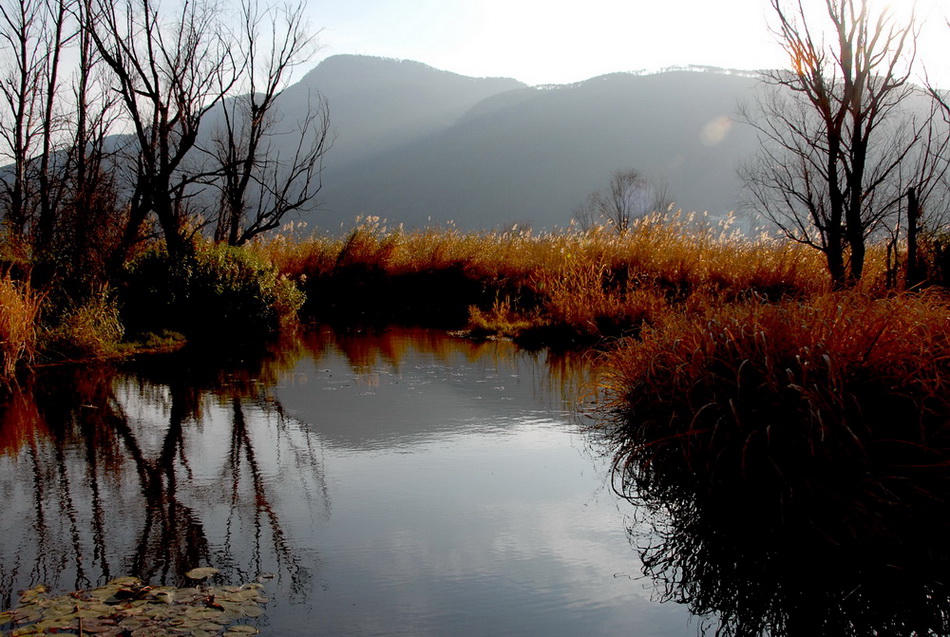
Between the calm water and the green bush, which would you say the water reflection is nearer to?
the calm water

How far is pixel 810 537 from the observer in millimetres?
4148

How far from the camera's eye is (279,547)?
171 inches

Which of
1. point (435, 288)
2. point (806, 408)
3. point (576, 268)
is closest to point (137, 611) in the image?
point (806, 408)

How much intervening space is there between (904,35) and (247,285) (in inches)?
465

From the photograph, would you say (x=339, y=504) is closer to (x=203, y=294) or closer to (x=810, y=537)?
(x=810, y=537)

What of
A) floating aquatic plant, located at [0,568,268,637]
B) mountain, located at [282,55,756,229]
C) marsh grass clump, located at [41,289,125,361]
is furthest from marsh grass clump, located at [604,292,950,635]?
mountain, located at [282,55,756,229]

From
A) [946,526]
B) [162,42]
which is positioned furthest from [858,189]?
[162,42]

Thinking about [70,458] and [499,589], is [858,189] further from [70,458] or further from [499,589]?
[70,458]

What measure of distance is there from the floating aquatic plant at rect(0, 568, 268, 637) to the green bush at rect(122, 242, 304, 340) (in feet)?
35.1

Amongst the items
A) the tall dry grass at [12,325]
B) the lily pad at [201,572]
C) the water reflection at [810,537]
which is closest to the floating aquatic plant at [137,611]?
the lily pad at [201,572]

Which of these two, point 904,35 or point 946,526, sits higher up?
point 904,35

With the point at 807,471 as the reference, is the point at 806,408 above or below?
above

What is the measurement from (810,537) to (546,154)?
94.3 meters

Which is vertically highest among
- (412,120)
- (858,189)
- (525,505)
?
(412,120)
